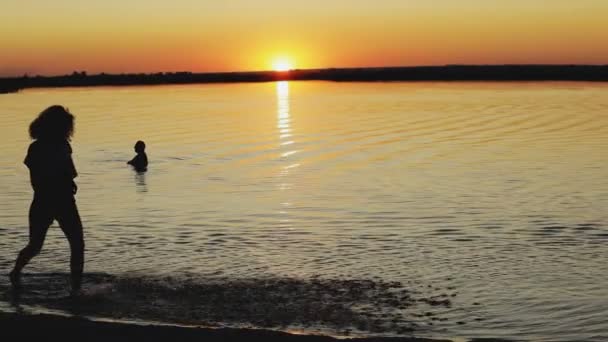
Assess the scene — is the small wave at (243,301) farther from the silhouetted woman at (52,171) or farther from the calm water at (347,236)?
the silhouetted woman at (52,171)

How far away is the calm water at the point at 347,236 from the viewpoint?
36.5 feet

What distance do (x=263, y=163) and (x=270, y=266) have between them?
58.1ft

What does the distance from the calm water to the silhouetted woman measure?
1.04 m

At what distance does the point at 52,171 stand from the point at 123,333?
2833 millimetres

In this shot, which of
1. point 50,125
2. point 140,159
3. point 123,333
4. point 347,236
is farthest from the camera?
point 140,159

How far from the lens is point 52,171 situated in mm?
10781

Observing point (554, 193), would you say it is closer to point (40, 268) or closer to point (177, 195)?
point (177, 195)

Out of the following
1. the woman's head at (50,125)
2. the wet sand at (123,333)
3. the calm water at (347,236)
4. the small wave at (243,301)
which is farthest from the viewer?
the calm water at (347,236)

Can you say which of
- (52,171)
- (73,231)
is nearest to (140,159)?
(73,231)

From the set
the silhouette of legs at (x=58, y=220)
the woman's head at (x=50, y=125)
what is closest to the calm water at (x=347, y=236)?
the silhouette of legs at (x=58, y=220)

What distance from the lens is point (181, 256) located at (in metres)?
14.8

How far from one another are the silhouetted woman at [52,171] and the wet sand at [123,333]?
6.40ft

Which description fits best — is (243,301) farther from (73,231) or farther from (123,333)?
(123,333)

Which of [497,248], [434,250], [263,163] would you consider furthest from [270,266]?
[263,163]
